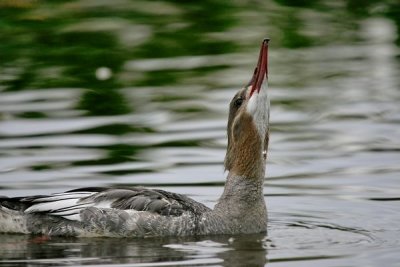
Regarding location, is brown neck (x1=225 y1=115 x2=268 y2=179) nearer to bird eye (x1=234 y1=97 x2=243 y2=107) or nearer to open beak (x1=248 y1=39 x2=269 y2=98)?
bird eye (x1=234 y1=97 x2=243 y2=107)

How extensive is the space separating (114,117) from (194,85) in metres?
1.91

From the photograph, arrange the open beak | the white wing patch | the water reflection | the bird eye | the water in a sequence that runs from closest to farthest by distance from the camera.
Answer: the water reflection, the water, the white wing patch, the open beak, the bird eye

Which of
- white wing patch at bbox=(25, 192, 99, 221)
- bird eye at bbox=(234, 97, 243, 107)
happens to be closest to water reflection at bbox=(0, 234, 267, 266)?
white wing patch at bbox=(25, 192, 99, 221)

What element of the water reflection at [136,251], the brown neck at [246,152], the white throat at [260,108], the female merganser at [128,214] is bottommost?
the water reflection at [136,251]

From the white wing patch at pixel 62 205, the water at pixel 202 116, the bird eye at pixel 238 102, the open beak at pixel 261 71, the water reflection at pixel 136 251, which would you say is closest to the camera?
the water reflection at pixel 136 251

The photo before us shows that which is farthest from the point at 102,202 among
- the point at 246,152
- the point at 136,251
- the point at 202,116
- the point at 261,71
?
the point at 202,116

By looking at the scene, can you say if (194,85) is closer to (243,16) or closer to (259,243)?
(243,16)

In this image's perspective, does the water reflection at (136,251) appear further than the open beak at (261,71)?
No

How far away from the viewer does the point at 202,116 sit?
16500 millimetres

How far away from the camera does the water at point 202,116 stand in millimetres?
11781

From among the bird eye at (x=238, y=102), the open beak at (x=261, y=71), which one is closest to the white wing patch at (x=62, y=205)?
the bird eye at (x=238, y=102)

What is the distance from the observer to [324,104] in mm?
17141

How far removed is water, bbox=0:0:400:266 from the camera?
11.8 meters

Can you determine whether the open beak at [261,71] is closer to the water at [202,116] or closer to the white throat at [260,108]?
the white throat at [260,108]
